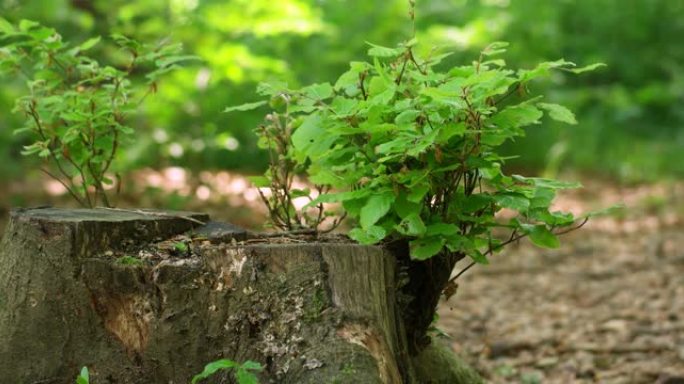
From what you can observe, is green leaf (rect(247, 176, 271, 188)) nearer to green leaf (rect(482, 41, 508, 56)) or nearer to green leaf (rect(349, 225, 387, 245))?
green leaf (rect(349, 225, 387, 245))

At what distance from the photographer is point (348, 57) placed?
7980mm

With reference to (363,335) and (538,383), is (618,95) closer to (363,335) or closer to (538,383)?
(538,383)

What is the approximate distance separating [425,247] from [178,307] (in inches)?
26.2

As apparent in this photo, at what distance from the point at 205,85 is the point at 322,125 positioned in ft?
17.4

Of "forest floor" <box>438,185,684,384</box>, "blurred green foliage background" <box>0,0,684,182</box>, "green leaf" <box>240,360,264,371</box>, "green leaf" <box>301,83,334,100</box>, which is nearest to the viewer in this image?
"green leaf" <box>240,360,264,371</box>

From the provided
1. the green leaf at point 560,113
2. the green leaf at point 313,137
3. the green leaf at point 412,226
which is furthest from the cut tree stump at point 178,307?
the green leaf at point 560,113

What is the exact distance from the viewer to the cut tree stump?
2.24 metres

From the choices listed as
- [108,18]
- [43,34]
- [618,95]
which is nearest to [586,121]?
[618,95]

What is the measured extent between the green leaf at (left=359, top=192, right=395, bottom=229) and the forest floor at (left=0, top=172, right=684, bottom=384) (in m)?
1.64

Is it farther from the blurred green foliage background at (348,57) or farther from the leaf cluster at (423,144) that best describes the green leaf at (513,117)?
the blurred green foliage background at (348,57)

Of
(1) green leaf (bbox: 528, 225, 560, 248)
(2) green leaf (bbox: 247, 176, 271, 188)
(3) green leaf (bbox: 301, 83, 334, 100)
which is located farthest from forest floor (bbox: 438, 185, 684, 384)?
(3) green leaf (bbox: 301, 83, 334, 100)

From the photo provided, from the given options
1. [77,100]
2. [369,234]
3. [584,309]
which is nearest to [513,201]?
[369,234]

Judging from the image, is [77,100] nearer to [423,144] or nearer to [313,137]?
[313,137]

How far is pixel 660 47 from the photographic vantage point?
39.5ft
